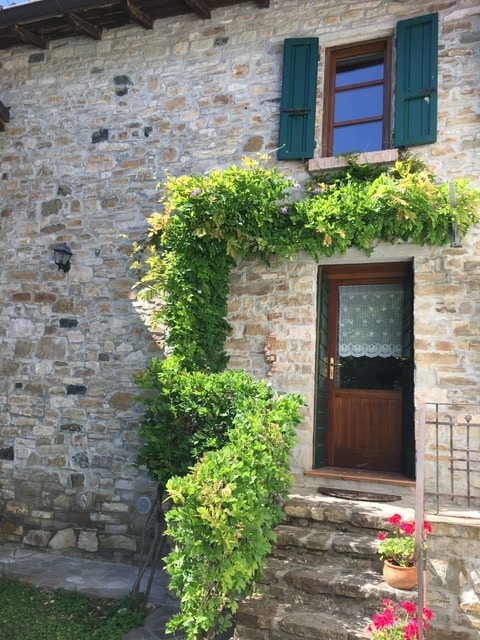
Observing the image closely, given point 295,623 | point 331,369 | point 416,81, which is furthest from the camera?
point 331,369

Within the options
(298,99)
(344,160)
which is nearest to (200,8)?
(298,99)

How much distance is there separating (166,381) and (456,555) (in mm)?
2463

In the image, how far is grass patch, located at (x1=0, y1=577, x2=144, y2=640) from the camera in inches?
148

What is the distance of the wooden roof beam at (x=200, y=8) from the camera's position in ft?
18.5

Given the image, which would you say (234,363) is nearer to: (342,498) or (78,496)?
(342,498)

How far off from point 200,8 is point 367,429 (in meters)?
4.79

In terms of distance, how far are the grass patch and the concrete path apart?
0.09 metres

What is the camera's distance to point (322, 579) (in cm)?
326

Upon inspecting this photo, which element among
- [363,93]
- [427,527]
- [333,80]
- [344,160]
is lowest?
[427,527]

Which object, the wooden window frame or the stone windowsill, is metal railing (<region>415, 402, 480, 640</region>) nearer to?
the stone windowsill

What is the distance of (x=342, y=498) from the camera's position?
4.30m

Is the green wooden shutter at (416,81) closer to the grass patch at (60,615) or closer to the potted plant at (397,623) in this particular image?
the potted plant at (397,623)

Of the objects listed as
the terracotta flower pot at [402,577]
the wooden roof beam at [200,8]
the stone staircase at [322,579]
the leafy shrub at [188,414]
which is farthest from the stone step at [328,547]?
the wooden roof beam at [200,8]

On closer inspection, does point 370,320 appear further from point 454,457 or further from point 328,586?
point 328,586
